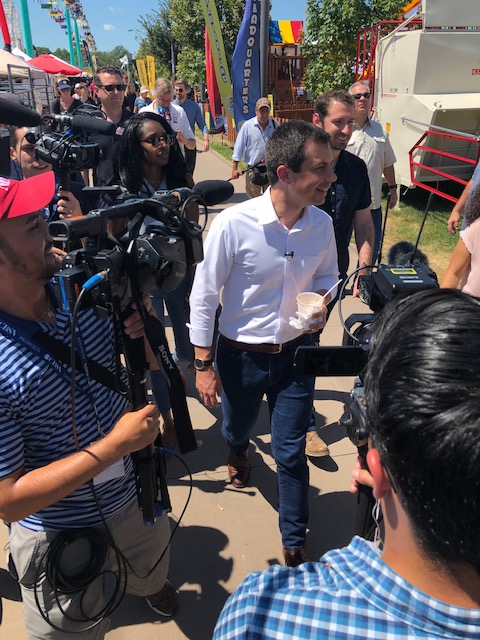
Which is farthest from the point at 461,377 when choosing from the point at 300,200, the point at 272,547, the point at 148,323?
the point at 272,547

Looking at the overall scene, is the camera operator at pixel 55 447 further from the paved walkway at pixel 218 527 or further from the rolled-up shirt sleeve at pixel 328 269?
the rolled-up shirt sleeve at pixel 328 269

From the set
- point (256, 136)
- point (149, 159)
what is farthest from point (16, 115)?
point (256, 136)

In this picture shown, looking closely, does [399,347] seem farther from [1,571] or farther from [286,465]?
[1,571]

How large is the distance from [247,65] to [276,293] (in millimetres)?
7027

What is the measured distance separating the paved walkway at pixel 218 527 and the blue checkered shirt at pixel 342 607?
5.15ft

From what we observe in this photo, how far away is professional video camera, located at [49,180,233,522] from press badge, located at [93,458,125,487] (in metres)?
0.09

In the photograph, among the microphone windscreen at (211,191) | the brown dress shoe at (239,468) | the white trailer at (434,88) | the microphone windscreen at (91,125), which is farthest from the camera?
the white trailer at (434,88)

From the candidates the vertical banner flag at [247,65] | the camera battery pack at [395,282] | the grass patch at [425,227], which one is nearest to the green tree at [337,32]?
the vertical banner flag at [247,65]

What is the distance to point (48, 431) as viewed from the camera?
145 centimetres

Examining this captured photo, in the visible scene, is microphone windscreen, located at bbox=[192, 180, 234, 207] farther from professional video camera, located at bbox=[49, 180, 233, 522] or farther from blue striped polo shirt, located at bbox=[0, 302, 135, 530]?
blue striped polo shirt, located at bbox=[0, 302, 135, 530]

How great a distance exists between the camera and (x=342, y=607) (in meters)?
0.73

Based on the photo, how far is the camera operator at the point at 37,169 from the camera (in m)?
2.41

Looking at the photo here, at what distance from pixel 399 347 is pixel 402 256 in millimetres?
1550

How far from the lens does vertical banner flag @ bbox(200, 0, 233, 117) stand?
9.50 meters
